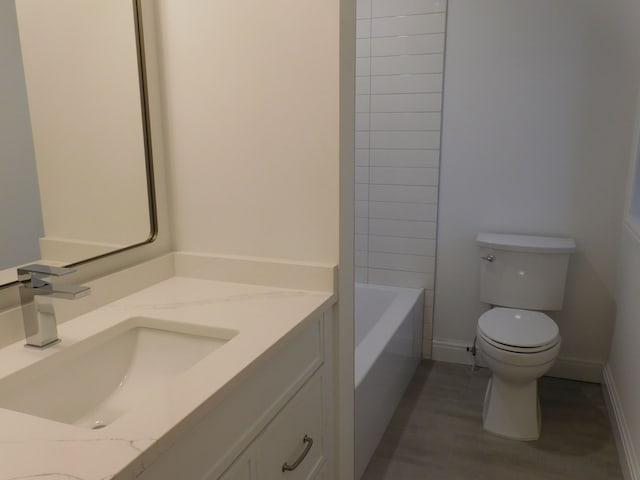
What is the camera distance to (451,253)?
2.93 metres

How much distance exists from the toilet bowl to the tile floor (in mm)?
72

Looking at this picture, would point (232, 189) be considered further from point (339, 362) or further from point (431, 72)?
point (431, 72)

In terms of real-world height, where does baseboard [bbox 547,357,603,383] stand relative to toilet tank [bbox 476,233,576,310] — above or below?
below

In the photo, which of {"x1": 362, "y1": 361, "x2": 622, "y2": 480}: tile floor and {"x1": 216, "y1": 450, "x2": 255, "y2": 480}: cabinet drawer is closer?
{"x1": 216, "y1": 450, "x2": 255, "y2": 480}: cabinet drawer

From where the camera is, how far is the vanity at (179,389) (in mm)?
829

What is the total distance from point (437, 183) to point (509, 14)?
89 cm

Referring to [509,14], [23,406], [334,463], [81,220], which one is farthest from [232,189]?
[509,14]

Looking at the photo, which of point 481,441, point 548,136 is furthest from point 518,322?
point 548,136

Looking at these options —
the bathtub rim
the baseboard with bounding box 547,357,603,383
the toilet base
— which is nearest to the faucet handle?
the bathtub rim

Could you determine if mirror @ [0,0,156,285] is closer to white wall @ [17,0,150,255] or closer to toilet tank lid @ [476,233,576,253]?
white wall @ [17,0,150,255]

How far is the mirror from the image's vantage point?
1208 millimetres

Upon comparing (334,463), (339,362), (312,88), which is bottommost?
(334,463)

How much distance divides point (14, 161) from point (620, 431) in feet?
7.84

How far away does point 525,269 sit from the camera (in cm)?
258
